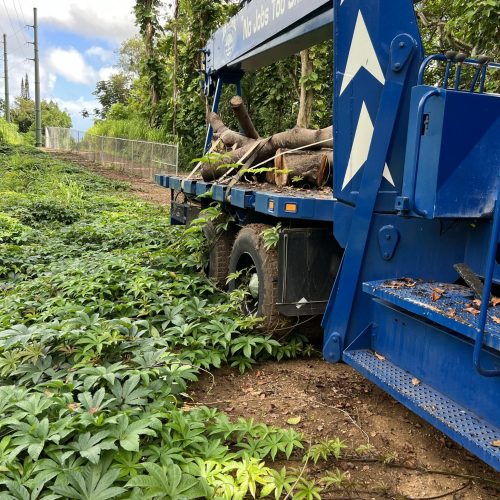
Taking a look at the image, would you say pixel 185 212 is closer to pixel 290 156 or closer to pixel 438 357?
pixel 290 156

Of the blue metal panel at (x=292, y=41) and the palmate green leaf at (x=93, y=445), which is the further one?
the blue metal panel at (x=292, y=41)

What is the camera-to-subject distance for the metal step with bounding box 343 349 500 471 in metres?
1.93

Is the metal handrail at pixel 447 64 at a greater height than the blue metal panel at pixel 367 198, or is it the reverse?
the metal handrail at pixel 447 64

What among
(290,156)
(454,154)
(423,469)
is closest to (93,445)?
(423,469)

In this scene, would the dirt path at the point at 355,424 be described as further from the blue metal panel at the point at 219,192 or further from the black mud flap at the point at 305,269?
the blue metal panel at the point at 219,192

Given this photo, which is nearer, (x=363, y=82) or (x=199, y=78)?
(x=363, y=82)

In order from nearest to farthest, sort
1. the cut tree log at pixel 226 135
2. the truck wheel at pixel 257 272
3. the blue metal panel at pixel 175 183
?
the truck wheel at pixel 257 272 < the cut tree log at pixel 226 135 < the blue metal panel at pixel 175 183

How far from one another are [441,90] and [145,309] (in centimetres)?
273

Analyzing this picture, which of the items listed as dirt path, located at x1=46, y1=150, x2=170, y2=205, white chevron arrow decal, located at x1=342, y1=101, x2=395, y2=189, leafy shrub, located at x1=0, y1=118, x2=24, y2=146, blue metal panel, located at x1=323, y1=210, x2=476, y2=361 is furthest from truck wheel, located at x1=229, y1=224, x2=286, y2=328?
leafy shrub, located at x1=0, y1=118, x2=24, y2=146

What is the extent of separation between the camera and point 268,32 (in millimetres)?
4586

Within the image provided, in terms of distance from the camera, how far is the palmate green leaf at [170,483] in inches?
78.6

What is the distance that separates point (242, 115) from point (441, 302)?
162 inches

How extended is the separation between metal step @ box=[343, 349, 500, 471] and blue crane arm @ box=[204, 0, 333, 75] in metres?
2.40

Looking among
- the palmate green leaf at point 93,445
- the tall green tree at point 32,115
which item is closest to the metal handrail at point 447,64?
the palmate green leaf at point 93,445
